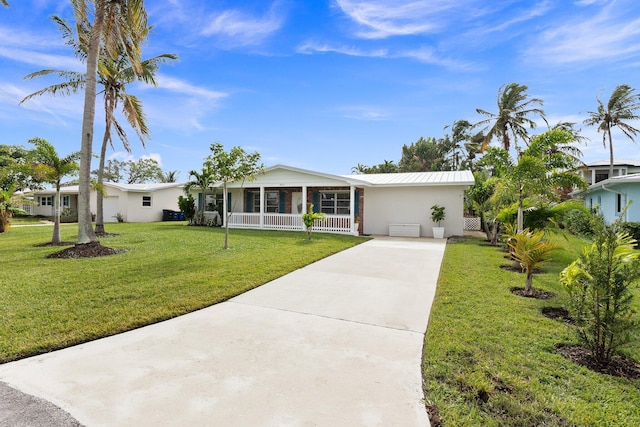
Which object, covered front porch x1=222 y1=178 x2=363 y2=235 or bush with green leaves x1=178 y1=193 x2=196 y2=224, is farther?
bush with green leaves x1=178 y1=193 x2=196 y2=224

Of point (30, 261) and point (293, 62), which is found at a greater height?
point (293, 62)

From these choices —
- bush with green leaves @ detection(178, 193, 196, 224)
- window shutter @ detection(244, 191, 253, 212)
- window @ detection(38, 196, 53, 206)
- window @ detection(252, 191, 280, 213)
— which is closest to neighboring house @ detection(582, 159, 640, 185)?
window @ detection(252, 191, 280, 213)

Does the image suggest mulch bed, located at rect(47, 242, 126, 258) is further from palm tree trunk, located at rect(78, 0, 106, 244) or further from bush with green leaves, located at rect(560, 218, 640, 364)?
bush with green leaves, located at rect(560, 218, 640, 364)

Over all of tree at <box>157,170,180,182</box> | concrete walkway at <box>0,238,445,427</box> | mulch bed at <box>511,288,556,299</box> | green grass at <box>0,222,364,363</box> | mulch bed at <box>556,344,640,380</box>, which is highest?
tree at <box>157,170,180,182</box>

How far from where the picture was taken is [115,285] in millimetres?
5883

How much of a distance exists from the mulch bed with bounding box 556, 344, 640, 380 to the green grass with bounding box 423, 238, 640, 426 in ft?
0.38

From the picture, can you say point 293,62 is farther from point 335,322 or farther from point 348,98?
point 335,322

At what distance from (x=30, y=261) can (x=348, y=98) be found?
574 inches

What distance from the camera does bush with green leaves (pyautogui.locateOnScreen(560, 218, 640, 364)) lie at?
3.15 m

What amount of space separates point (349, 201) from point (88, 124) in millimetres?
11933

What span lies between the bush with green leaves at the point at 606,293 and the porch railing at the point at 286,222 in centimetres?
1232

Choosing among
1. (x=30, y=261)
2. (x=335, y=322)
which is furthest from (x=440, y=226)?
(x=30, y=261)

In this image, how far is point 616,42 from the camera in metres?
8.99

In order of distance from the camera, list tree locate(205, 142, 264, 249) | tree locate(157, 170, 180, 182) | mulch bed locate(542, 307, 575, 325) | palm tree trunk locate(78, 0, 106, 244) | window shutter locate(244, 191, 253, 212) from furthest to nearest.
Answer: tree locate(157, 170, 180, 182) → window shutter locate(244, 191, 253, 212) → tree locate(205, 142, 264, 249) → palm tree trunk locate(78, 0, 106, 244) → mulch bed locate(542, 307, 575, 325)
